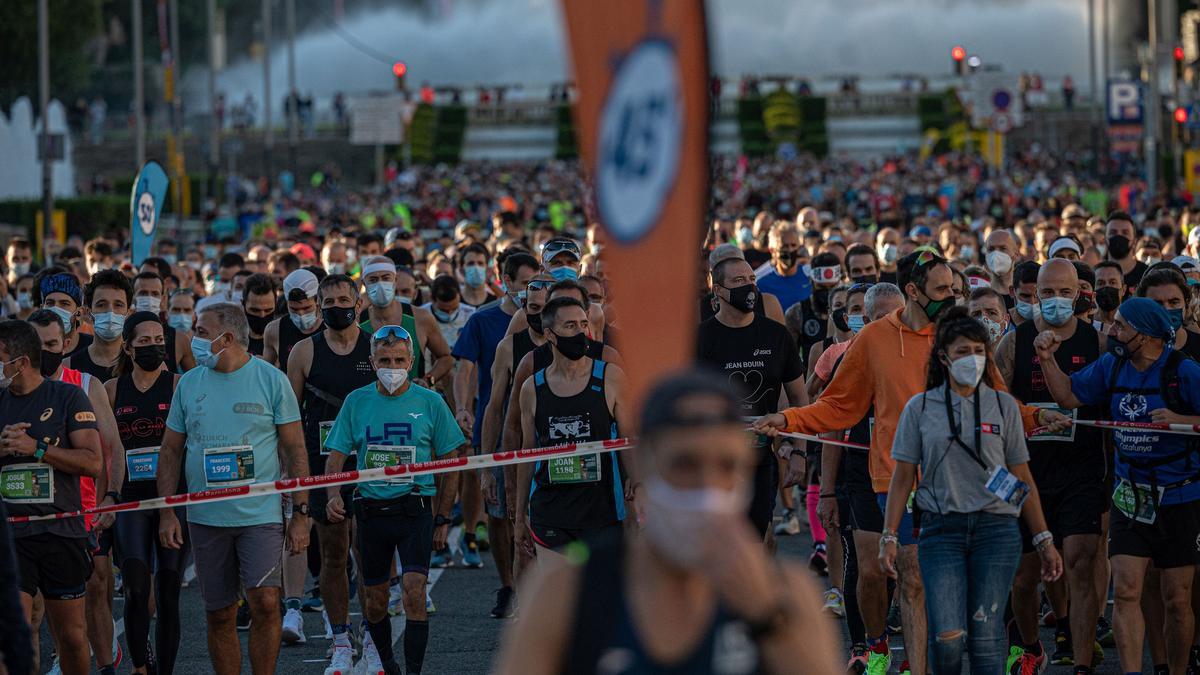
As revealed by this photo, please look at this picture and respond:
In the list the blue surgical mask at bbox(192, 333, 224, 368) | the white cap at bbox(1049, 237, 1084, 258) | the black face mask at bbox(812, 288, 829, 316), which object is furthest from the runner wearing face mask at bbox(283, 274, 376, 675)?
the white cap at bbox(1049, 237, 1084, 258)

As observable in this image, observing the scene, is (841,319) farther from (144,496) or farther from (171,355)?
(144,496)

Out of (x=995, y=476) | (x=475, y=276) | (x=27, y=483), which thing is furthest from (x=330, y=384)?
(x=475, y=276)

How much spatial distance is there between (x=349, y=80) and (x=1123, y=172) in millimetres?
91298

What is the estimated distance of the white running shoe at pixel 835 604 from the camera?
11102mm

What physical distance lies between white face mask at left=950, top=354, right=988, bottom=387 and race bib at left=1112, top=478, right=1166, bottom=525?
4.59 feet

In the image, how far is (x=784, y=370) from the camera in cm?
989

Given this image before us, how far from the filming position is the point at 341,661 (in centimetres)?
976

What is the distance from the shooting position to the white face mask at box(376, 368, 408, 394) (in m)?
9.31

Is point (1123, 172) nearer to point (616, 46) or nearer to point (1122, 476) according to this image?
point (1122, 476)

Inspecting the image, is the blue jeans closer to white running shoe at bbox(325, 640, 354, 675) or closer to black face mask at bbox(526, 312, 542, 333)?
white running shoe at bbox(325, 640, 354, 675)

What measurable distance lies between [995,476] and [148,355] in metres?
4.23

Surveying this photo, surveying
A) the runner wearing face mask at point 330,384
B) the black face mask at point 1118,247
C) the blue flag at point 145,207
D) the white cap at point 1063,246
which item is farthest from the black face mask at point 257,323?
the black face mask at point 1118,247

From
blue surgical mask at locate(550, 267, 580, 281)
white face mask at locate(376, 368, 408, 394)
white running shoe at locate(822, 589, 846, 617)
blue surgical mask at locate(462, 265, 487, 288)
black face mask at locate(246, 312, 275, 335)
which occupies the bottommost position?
white running shoe at locate(822, 589, 846, 617)

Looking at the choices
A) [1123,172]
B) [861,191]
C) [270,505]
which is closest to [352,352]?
[270,505]
